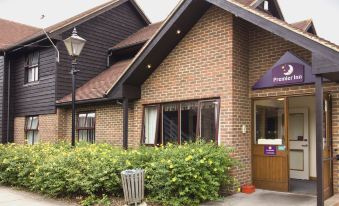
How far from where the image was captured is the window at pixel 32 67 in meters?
16.2

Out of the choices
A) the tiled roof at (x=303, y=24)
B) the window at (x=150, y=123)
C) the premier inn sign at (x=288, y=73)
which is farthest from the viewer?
the tiled roof at (x=303, y=24)

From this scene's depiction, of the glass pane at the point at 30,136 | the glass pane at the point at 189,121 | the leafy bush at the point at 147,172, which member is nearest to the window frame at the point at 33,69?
the glass pane at the point at 30,136

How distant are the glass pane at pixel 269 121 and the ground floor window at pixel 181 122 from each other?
43.3 inches

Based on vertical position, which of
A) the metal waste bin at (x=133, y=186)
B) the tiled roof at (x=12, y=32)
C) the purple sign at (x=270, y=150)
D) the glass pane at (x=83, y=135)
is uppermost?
the tiled roof at (x=12, y=32)

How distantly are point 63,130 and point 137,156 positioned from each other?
7133 millimetres

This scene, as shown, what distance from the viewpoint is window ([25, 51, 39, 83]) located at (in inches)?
637

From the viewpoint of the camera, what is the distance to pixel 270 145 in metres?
9.01

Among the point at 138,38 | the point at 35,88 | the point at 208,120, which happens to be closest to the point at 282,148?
the point at 208,120

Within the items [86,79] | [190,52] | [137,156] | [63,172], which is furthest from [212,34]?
[86,79]

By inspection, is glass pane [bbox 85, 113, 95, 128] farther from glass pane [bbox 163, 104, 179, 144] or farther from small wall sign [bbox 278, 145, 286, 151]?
small wall sign [bbox 278, 145, 286, 151]

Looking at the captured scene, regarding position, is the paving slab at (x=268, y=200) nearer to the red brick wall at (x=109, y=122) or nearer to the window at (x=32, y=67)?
the red brick wall at (x=109, y=122)

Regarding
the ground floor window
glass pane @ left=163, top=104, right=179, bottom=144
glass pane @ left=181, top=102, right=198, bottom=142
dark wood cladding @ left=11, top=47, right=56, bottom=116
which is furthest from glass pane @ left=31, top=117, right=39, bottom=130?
glass pane @ left=181, top=102, right=198, bottom=142

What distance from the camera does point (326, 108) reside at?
26.3ft

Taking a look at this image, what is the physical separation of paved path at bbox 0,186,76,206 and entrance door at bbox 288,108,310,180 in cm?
643
